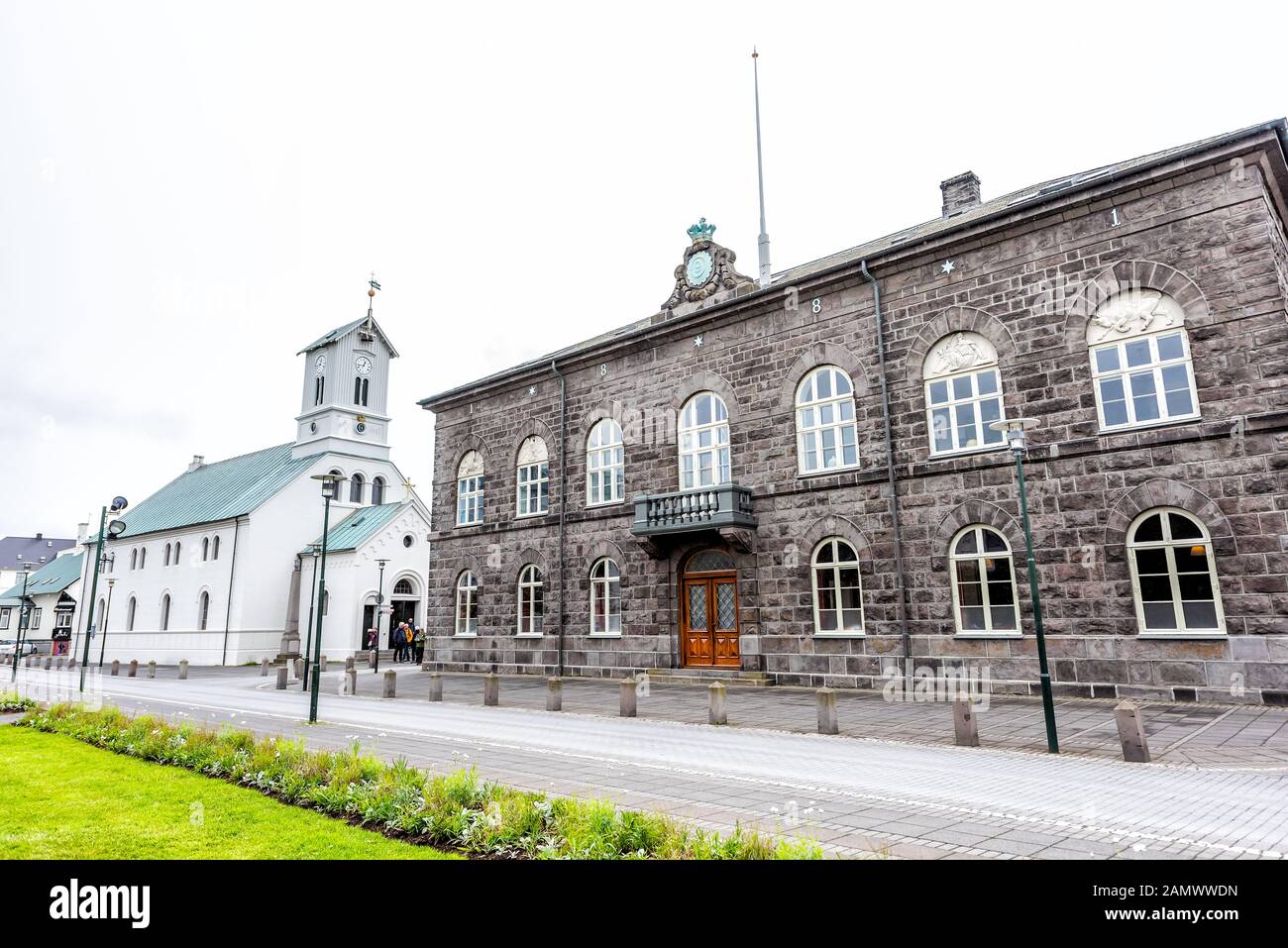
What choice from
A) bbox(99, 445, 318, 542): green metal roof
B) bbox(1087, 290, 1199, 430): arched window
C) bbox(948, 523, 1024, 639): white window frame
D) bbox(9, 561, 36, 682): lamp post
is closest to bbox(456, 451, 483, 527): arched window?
bbox(9, 561, 36, 682): lamp post

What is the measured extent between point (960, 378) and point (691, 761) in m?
12.2

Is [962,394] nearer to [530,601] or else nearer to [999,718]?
[999,718]

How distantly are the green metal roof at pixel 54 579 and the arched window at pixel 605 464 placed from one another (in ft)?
191

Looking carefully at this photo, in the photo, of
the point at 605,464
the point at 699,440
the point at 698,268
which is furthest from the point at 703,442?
the point at 698,268

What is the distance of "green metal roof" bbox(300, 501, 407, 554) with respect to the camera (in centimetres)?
4241

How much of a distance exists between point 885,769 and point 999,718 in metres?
5.34

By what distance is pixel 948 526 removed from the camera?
57.8ft

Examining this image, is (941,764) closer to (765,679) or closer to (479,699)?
(765,679)

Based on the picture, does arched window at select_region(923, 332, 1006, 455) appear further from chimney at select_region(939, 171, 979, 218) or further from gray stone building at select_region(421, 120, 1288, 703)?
chimney at select_region(939, 171, 979, 218)

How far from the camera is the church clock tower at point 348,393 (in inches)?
1914

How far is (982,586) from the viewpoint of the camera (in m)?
17.2

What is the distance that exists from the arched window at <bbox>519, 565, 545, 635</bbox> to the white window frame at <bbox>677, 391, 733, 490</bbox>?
22.1ft

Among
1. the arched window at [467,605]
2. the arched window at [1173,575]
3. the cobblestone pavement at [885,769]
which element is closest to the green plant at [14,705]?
the cobblestone pavement at [885,769]
